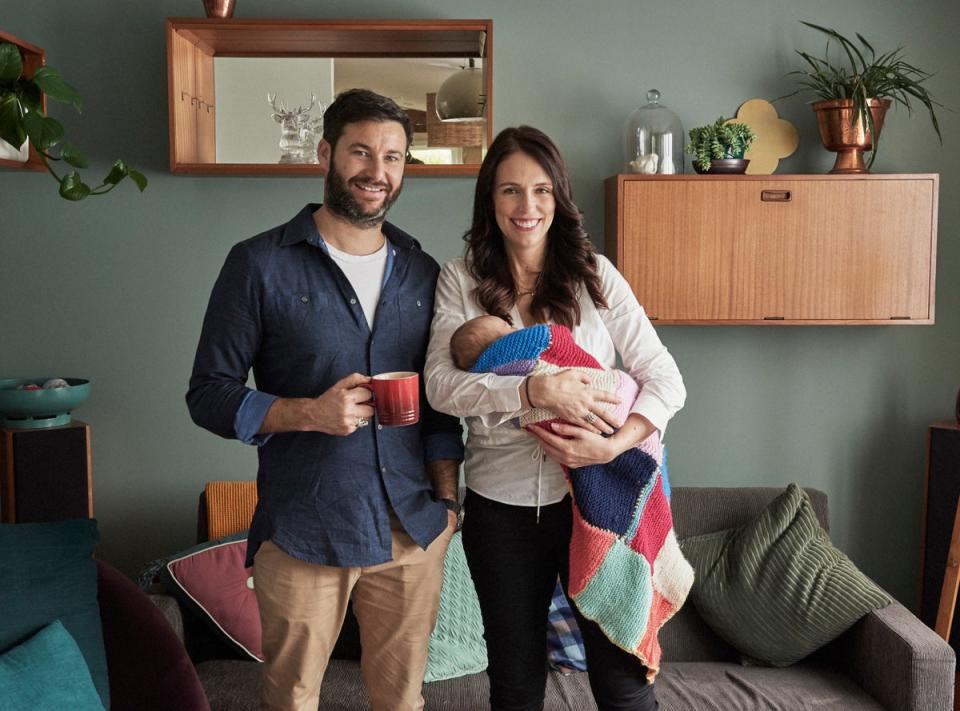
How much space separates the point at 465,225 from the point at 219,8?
99cm

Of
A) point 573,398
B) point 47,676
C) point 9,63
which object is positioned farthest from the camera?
point 9,63

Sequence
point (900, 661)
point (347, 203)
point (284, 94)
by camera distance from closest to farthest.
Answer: point (347, 203)
point (900, 661)
point (284, 94)

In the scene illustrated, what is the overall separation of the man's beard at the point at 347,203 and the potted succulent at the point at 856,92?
5.58ft

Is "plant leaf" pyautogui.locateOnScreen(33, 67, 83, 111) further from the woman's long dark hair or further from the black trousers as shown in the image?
the black trousers

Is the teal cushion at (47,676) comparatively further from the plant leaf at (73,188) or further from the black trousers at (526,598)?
the plant leaf at (73,188)

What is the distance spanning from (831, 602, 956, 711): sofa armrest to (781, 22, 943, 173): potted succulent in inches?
54.8

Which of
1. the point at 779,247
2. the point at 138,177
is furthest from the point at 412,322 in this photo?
the point at 779,247

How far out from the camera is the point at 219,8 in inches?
110

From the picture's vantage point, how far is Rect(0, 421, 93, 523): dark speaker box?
2.74 meters

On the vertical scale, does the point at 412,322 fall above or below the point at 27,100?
below

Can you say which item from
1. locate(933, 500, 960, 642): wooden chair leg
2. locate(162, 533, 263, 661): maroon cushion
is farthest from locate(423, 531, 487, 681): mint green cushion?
locate(933, 500, 960, 642): wooden chair leg

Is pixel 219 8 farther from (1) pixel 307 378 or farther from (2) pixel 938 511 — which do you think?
(2) pixel 938 511

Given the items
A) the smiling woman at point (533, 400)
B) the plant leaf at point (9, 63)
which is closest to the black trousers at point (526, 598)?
the smiling woman at point (533, 400)

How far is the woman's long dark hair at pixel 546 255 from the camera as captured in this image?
72.6 inches
